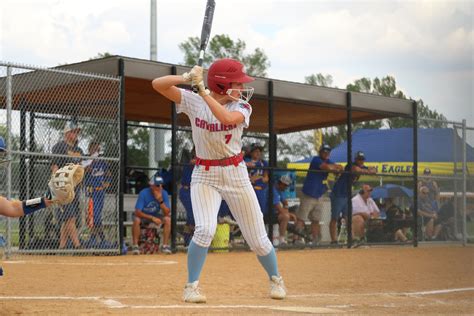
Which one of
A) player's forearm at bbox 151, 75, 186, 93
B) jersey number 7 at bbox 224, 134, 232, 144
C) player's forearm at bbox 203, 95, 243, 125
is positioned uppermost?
player's forearm at bbox 151, 75, 186, 93

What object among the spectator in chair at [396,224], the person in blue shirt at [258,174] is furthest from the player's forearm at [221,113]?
the spectator in chair at [396,224]

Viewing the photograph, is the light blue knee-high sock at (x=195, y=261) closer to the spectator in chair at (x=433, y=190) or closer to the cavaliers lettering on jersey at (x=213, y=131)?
the cavaliers lettering on jersey at (x=213, y=131)

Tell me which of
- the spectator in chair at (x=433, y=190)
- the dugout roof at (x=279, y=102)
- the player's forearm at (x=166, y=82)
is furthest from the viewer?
the spectator in chair at (x=433, y=190)

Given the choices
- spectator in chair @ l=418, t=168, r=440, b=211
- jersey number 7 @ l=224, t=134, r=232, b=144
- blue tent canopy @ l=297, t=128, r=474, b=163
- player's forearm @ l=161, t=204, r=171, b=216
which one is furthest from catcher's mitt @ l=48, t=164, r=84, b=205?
spectator in chair @ l=418, t=168, r=440, b=211

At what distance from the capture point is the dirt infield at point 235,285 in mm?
5598

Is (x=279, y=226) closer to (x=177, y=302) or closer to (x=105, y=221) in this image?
(x=105, y=221)

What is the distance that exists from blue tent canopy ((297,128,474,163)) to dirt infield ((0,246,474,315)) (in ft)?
18.8

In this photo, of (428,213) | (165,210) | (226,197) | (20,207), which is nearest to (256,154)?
(165,210)

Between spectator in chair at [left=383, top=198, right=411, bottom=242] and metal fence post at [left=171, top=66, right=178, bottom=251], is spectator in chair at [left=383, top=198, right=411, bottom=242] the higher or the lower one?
the lower one

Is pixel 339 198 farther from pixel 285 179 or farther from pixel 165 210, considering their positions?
pixel 165 210

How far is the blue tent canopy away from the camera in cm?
1714

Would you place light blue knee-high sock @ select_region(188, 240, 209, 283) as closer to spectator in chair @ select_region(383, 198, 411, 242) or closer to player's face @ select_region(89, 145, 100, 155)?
player's face @ select_region(89, 145, 100, 155)

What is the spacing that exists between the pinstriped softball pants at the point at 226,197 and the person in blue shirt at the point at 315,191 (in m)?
8.60

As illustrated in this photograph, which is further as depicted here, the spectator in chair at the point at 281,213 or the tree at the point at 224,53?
the tree at the point at 224,53
